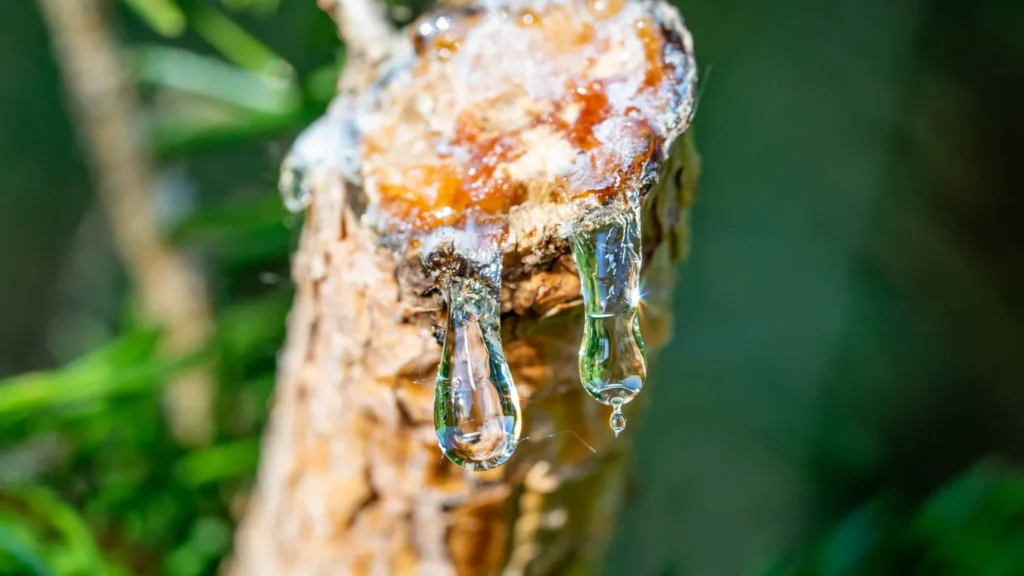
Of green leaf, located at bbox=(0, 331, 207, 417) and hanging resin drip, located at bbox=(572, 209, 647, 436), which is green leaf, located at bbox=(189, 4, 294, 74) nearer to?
green leaf, located at bbox=(0, 331, 207, 417)

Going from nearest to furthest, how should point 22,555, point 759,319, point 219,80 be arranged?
1. point 22,555
2. point 219,80
3. point 759,319

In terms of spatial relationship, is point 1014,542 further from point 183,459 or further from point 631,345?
point 183,459

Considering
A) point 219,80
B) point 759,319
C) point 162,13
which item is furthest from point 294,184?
point 759,319

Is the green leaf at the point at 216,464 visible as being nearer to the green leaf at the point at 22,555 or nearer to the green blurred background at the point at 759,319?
the green blurred background at the point at 759,319

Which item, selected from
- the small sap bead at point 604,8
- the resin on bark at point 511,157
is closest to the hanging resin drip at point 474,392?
the resin on bark at point 511,157

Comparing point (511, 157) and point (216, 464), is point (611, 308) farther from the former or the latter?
point (216, 464)

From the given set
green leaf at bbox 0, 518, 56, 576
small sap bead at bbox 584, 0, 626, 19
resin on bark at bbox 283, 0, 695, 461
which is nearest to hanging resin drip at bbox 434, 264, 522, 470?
resin on bark at bbox 283, 0, 695, 461
